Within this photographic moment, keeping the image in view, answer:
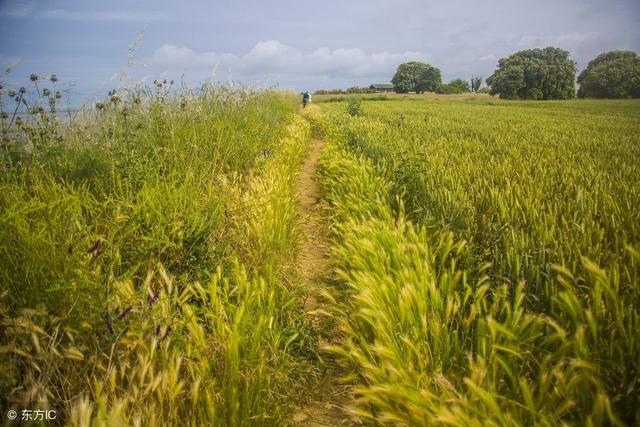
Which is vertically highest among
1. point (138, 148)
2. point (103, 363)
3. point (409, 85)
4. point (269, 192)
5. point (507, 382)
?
point (409, 85)

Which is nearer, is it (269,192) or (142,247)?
(142,247)

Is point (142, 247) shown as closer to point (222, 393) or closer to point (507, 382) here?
point (222, 393)

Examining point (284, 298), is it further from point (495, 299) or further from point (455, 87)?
point (455, 87)

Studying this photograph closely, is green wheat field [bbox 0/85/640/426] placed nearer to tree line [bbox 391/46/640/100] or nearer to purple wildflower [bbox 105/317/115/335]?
purple wildflower [bbox 105/317/115/335]

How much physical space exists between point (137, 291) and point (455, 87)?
120m

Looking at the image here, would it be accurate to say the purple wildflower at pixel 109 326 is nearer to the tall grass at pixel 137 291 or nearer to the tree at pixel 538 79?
the tall grass at pixel 137 291

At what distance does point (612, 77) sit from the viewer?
59.1 meters

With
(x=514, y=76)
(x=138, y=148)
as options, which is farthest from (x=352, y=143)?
(x=514, y=76)

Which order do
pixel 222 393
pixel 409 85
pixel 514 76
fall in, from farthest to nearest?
pixel 409 85 → pixel 514 76 → pixel 222 393

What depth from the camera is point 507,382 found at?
1597mm

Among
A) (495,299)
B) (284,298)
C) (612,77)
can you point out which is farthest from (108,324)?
(612,77)

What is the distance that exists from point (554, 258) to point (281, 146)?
6.00 metres

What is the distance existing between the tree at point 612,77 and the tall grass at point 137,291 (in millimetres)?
78342

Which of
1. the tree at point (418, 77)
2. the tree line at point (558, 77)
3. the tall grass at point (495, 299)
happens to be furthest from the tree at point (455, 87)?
the tall grass at point (495, 299)
